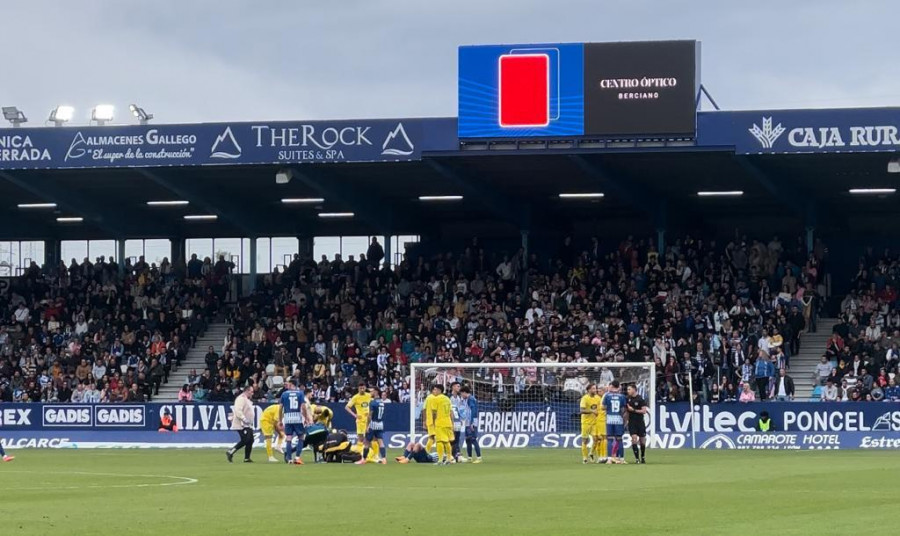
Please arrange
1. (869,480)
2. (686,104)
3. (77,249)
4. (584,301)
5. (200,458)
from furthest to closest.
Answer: (77,249), (584,301), (686,104), (200,458), (869,480)

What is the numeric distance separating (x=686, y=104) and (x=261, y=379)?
51.1 feet

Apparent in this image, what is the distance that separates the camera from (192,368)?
52531mm

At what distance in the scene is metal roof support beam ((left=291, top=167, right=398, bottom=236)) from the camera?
160 ft

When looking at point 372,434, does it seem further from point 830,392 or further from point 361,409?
point 830,392

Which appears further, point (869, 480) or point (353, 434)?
point (353, 434)

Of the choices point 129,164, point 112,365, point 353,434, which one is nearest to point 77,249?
point 112,365

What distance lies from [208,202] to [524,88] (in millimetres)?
13709

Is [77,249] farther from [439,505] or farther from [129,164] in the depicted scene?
[439,505]

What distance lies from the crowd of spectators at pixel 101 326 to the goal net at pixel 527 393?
11487 millimetres

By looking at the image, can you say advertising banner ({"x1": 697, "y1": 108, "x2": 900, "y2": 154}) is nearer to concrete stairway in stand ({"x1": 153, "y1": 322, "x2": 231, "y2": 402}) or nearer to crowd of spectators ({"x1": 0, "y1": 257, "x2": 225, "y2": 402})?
concrete stairway in stand ({"x1": 153, "y1": 322, "x2": 231, "y2": 402})

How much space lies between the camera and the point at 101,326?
179ft

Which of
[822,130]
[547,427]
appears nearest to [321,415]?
[547,427]

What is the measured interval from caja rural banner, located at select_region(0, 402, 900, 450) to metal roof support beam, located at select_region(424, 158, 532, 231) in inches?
281

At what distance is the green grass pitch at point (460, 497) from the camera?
1758 cm
